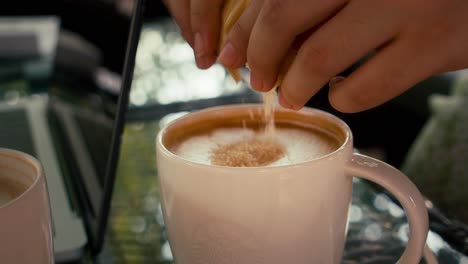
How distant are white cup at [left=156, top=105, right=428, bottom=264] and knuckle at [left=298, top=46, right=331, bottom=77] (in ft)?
0.24

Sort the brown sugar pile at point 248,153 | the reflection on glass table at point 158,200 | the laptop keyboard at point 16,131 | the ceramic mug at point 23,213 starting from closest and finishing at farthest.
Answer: the ceramic mug at point 23,213, the brown sugar pile at point 248,153, the reflection on glass table at point 158,200, the laptop keyboard at point 16,131

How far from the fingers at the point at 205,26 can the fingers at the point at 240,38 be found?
34mm

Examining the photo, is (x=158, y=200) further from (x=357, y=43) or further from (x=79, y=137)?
(x=357, y=43)

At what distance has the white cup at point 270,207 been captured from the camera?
0.40 metres

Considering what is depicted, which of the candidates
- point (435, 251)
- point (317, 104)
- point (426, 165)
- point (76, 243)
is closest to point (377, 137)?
point (317, 104)

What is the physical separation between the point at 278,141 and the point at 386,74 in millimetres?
158

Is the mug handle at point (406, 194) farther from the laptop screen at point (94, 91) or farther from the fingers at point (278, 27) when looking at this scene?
the laptop screen at point (94, 91)

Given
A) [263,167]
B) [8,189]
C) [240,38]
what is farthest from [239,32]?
[8,189]

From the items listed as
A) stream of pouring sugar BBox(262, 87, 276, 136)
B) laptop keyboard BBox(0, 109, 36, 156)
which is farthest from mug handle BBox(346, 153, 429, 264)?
laptop keyboard BBox(0, 109, 36, 156)

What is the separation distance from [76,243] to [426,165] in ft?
2.16

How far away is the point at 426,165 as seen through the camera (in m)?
0.97

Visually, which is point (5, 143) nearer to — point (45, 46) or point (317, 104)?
point (45, 46)

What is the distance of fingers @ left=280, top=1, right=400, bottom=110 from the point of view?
1.18 feet

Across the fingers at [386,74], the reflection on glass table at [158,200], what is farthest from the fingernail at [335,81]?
the reflection on glass table at [158,200]
